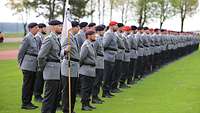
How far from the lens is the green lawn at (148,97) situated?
12141 mm

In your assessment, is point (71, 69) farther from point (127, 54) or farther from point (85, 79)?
point (127, 54)

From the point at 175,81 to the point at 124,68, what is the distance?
3.05 metres

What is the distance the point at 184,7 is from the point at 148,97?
64.3 m

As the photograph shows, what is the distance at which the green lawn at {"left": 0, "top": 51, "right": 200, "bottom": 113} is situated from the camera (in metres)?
12.1

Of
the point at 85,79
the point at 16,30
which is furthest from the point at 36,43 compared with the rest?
the point at 16,30

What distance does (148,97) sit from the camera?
14.4m

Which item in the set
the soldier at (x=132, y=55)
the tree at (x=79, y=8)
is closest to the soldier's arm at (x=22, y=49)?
the soldier at (x=132, y=55)

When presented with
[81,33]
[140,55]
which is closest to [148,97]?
[81,33]

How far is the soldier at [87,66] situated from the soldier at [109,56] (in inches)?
85.0

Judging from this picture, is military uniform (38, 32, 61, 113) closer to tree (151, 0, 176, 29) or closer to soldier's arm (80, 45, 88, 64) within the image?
soldier's arm (80, 45, 88, 64)

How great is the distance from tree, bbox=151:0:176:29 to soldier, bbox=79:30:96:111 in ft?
194

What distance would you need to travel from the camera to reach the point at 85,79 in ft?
40.4

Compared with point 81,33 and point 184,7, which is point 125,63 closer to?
point 81,33

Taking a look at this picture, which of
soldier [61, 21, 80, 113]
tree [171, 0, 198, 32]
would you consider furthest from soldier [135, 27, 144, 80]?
tree [171, 0, 198, 32]
